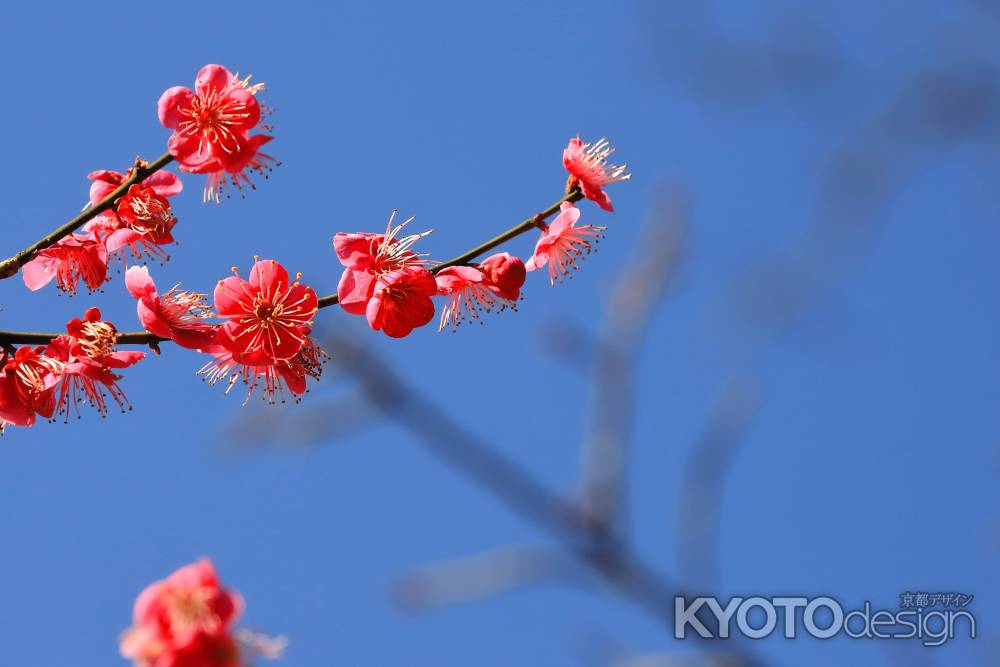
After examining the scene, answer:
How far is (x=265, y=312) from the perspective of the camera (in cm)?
307

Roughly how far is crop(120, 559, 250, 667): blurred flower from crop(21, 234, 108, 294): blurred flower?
157 cm

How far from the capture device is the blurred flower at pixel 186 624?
1814 mm

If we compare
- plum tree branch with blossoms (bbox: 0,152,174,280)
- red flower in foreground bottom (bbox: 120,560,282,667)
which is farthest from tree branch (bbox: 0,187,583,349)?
red flower in foreground bottom (bbox: 120,560,282,667)

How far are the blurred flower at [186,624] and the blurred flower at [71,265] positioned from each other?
1.57 m

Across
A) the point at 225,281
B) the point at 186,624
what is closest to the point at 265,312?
the point at 225,281

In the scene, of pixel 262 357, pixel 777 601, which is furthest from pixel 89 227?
pixel 777 601

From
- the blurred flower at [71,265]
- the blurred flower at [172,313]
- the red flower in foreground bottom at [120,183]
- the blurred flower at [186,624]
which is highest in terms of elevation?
the red flower in foreground bottom at [120,183]

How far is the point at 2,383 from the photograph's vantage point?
2.95m

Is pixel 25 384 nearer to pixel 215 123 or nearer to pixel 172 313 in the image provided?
Result: pixel 172 313

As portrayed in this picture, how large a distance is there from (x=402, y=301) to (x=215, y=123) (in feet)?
2.35

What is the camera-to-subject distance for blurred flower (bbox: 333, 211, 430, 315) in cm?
310

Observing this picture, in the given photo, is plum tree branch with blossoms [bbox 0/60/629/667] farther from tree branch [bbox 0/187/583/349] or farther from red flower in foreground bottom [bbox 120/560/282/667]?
red flower in foreground bottom [bbox 120/560/282/667]

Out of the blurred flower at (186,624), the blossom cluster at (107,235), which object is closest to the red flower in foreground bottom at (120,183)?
the blossom cluster at (107,235)

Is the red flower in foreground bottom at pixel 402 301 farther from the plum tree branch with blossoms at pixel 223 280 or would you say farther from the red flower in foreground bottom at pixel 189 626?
the red flower in foreground bottom at pixel 189 626
